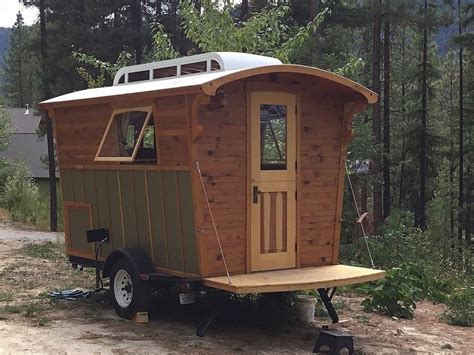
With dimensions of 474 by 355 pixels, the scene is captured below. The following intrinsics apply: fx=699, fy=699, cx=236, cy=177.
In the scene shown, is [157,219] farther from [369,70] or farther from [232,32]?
[369,70]

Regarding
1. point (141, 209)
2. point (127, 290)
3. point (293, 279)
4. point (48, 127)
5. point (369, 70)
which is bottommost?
point (127, 290)

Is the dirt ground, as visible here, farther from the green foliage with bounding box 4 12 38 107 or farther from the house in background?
the green foliage with bounding box 4 12 38 107

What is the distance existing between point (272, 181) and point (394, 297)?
264 cm

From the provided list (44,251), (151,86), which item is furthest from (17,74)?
(151,86)

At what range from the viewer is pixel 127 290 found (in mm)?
8125

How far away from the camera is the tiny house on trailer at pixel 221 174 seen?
7312mm

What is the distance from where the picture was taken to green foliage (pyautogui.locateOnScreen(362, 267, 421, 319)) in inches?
361

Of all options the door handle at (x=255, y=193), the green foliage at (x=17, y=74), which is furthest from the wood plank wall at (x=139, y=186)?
the green foliage at (x=17, y=74)

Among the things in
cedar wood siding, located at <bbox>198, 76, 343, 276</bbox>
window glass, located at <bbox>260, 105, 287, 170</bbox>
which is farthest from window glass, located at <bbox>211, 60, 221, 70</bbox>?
window glass, located at <bbox>260, 105, 287, 170</bbox>

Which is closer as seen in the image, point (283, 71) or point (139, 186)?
point (283, 71)

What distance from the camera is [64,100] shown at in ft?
29.9

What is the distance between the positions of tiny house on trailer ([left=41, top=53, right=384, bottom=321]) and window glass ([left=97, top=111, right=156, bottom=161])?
14mm

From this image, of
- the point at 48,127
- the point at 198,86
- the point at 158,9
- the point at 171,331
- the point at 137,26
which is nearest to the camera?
the point at 198,86

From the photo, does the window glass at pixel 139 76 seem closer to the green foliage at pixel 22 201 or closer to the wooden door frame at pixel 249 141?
the wooden door frame at pixel 249 141
